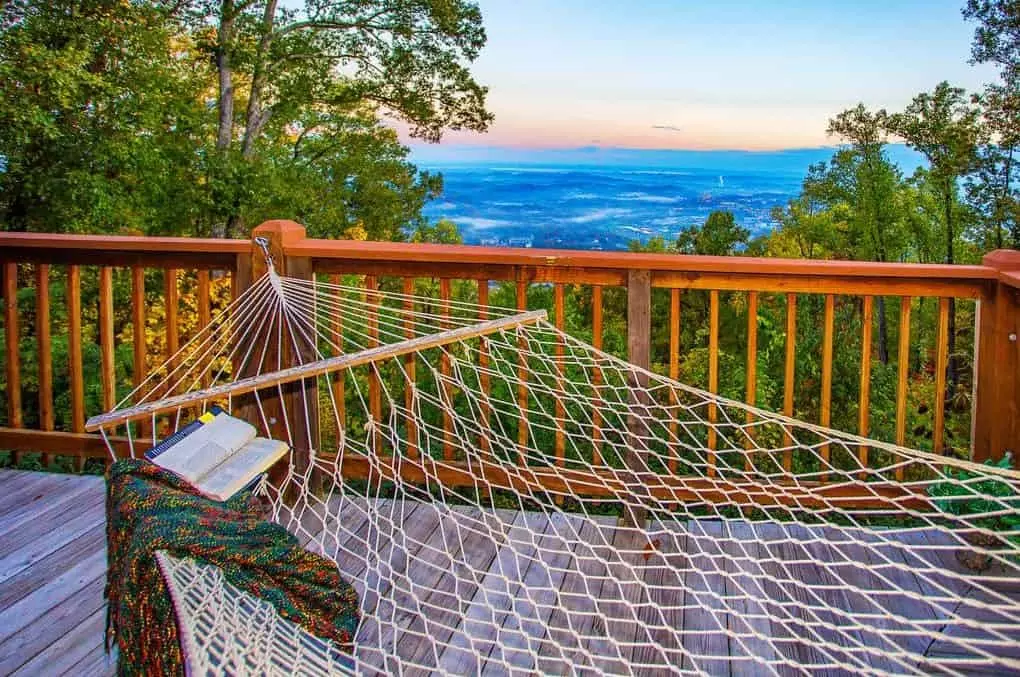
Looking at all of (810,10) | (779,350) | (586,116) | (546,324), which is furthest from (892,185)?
(546,324)

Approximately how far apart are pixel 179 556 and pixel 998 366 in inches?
87.5

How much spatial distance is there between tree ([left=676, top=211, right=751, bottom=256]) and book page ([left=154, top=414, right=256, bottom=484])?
11.5 m

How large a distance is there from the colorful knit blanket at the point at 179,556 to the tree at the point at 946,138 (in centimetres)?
1376

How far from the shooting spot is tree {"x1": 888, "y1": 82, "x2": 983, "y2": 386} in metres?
14.5

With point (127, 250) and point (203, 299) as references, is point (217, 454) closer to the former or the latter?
point (203, 299)

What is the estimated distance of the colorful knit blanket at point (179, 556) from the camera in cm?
124

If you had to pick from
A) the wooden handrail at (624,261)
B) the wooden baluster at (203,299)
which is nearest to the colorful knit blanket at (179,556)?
the wooden handrail at (624,261)

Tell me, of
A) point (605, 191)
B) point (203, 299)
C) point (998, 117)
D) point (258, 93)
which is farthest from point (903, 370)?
point (998, 117)

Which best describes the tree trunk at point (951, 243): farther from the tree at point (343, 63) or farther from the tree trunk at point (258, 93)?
the tree trunk at point (258, 93)

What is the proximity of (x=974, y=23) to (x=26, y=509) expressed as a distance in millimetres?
A: 15572

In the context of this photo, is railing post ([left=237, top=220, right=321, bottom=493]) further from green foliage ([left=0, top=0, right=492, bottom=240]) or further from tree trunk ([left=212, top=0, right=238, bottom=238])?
tree trunk ([left=212, top=0, right=238, bottom=238])

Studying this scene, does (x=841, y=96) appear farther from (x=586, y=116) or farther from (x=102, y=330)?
(x=102, y=330)

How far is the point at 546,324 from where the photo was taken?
2.44 m

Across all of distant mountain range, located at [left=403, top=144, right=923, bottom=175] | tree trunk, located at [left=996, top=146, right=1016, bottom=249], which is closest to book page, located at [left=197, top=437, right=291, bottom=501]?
distant mountain range, located at [left=403, top=144, right=923, bottom=175]
